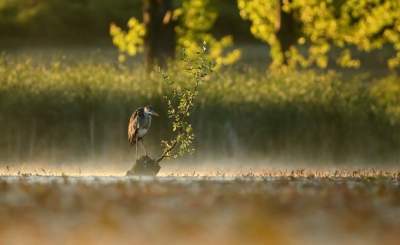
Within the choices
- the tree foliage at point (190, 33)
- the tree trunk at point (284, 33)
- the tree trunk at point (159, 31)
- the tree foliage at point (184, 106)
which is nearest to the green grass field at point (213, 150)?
the tree foliage at point (184, 106)

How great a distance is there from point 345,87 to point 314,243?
12.9 meters

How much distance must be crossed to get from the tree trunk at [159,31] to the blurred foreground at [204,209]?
29.2 feet

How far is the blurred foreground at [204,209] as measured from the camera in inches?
503

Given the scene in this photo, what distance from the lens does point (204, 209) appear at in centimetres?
1524

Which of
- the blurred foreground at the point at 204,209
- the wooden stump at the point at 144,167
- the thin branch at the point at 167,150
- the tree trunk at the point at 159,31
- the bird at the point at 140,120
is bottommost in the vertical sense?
the blurred foreground at the point at 204,209

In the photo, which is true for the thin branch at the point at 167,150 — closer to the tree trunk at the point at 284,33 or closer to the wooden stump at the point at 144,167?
the wooden stump at the point at 144,167

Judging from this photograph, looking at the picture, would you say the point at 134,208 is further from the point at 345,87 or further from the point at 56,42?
the point at 56,42

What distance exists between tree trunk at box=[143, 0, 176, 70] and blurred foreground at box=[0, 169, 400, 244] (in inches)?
351

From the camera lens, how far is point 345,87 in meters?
24.8

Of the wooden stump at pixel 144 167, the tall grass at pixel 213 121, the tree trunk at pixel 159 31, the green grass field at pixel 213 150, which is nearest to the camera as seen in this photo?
the green grass field at pixel 213 150

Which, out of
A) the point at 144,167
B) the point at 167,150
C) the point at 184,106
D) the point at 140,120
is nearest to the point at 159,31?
the point at 184,106

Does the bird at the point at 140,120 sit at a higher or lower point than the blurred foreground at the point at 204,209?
higher

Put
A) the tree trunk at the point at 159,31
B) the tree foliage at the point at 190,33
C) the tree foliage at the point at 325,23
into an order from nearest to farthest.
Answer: the tree trunk at the point at 159,31, the tree foliage at the point at 325,23, the tree foliage at the point at 190,33

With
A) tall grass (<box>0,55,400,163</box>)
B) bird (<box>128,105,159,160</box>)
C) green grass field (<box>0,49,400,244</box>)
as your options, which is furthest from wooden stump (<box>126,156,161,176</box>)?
tall grass (<box>0,55,400,163</box>)
